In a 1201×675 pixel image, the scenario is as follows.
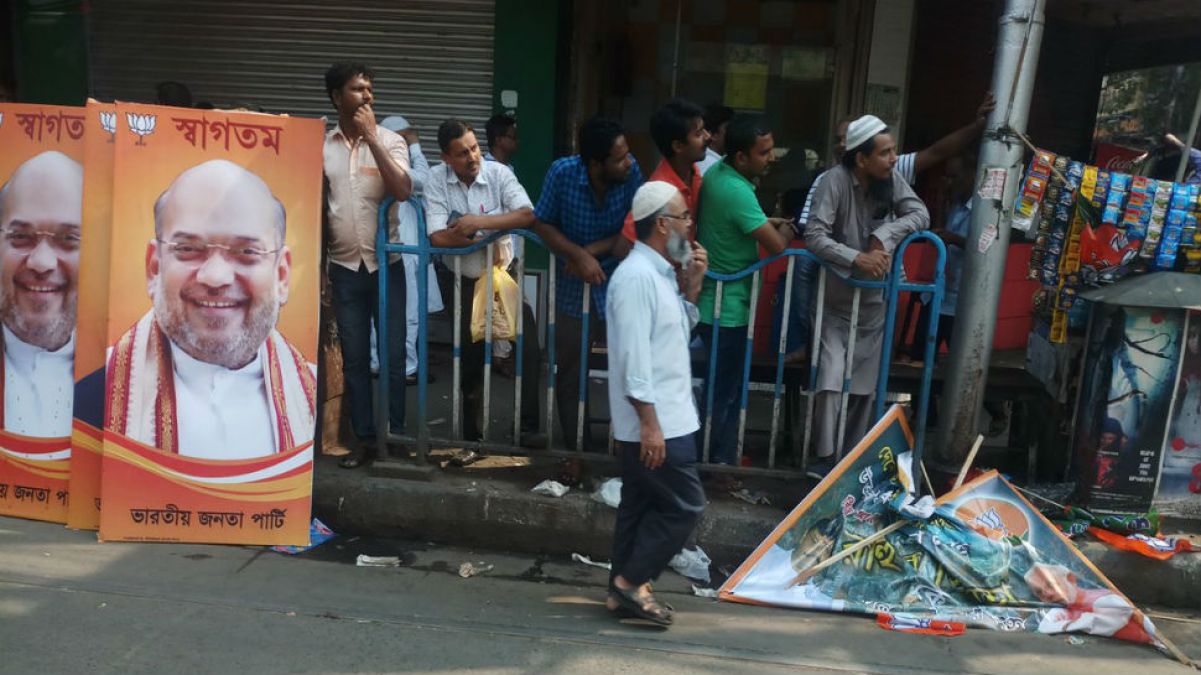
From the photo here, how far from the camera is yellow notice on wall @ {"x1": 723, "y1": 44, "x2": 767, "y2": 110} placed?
7879 mm

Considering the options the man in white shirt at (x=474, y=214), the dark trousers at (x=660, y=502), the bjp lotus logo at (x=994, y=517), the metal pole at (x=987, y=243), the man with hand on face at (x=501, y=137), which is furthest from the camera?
the man with hand on face at (x=501, y=137)

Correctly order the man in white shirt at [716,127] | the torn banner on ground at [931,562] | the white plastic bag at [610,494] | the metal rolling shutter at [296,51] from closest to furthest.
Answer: the torn banner on ground at [931,562] < the white plastic bag at [610,494] < the man in white shirt at [716,127] < the metal rolling shutter at [296,51]

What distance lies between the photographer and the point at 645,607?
12.1ft

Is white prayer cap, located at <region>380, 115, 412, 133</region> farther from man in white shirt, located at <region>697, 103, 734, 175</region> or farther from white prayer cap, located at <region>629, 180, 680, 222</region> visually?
white prayer cap, located at <region>629, 180, 680, 222</region>

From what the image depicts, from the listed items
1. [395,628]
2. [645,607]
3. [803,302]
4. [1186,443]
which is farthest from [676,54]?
[395,628]

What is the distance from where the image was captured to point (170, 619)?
11.8ft

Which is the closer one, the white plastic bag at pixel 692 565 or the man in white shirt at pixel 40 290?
the white plastic bag at pixel 692 565

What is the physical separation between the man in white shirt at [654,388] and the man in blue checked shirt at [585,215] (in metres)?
0.78

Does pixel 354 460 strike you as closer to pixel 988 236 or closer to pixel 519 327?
pixel 519 327

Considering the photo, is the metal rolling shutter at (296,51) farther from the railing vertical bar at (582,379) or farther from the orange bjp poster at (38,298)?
the railing vertical bar at (582,379)

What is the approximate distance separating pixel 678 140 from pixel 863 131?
0.81m

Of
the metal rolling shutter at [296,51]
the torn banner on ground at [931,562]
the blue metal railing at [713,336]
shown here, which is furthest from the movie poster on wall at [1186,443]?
the metal rolling shutter at [296,51]

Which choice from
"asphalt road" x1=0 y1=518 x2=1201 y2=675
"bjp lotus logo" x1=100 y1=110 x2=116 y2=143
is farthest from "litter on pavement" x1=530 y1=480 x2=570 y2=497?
"bjp lotus logo" x1=100 y1=110 x2=116 y2=143

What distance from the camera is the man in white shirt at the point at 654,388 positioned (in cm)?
345
